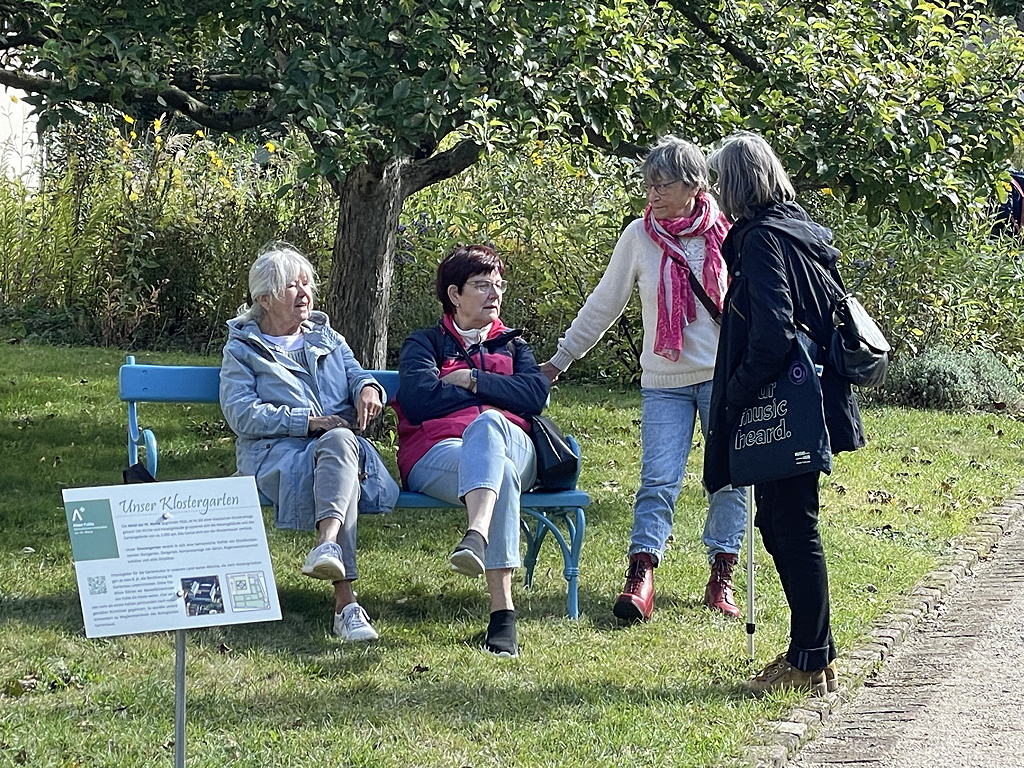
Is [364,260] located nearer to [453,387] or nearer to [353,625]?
[453,387]

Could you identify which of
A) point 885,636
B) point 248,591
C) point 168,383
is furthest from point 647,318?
point 248,591

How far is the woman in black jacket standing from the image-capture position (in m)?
4.68

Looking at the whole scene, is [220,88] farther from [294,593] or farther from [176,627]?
[176,627]

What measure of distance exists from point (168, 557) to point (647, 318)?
9.40ft

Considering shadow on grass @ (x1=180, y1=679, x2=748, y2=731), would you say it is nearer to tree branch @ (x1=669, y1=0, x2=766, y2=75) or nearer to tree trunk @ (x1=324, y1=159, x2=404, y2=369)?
tree branch @ (x1=669, y1=0, x2=766, y2=75)

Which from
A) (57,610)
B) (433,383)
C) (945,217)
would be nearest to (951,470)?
(945,217)

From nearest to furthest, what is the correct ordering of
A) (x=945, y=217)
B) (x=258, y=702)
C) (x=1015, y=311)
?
(x=258, y=702), (x=945, y=217), (x=1015, y=311)

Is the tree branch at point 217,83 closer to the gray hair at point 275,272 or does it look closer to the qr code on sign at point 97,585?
the gray hair at point 275,272

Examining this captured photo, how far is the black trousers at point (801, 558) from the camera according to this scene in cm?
480

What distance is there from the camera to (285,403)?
5781mm

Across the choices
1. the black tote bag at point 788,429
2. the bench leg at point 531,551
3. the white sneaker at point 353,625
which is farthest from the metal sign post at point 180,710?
the bench leg at point 531,551

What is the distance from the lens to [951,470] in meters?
9.59

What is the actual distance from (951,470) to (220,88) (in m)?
5.43

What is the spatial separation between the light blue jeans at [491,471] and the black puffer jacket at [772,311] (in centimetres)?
90
